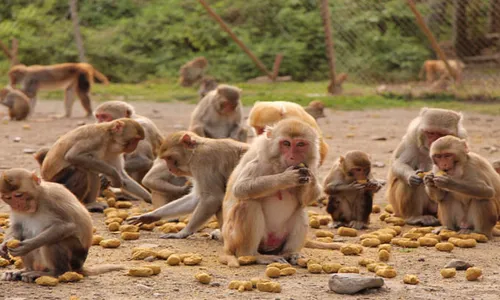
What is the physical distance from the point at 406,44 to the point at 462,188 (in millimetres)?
17352

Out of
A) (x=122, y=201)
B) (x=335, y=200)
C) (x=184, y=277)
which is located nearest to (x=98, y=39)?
(x=122, y=201)

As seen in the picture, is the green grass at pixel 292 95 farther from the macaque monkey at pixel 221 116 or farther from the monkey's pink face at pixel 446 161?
the monkey's pink face at pixel 446 161

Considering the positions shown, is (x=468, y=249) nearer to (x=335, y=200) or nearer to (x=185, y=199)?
(x=335, y=200)

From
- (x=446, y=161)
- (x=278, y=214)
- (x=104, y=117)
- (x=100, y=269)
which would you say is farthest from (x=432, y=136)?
(x=104, y=117)

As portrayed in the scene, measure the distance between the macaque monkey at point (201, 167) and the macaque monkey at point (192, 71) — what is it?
16.0m

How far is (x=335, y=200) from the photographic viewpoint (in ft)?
26.4

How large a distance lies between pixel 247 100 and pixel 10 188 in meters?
13.8

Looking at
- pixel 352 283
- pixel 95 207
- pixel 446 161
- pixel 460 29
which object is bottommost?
pixel 95 207

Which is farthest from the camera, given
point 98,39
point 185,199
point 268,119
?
Answer: point 98,39

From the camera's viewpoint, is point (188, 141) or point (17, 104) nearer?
point (188, 141)

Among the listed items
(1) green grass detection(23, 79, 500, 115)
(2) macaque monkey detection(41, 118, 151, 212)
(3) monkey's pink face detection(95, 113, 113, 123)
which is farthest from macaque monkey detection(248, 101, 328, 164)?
(1) green grass detection(23, 79, 500, 115)

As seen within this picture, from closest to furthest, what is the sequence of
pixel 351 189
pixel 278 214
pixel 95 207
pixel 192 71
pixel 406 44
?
pixel 278 214
pixel 351 189
pixel 95 207
pixel 192 71
pixel 406 44

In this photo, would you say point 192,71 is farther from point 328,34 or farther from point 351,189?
point 351,189

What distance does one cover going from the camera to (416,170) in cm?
811
